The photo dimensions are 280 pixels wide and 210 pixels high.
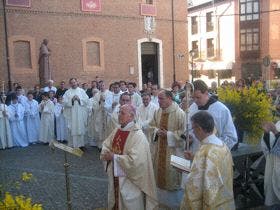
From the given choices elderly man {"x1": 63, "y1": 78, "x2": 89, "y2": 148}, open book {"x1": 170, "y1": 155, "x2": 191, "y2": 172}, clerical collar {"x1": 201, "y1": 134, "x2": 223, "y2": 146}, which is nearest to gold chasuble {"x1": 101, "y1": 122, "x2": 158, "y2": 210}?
open book {"x1": 170, "y1": 155, "x2": 191, "y2": 172}

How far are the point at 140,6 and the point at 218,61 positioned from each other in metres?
18.2

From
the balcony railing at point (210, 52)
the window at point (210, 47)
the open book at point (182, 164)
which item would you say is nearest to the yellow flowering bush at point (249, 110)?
the open book at point (182, 164)

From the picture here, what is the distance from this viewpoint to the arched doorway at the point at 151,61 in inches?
998

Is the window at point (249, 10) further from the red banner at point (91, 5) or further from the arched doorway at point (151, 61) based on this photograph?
the red banner at point (91, 5)

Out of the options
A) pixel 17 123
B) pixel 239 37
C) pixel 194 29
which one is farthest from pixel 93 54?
pixel 194 29

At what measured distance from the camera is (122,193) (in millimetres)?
4945

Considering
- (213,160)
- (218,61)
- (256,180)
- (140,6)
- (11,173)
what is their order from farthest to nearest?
(218,61) < (140,6) < (11,173) < (256,180) < (213,160)

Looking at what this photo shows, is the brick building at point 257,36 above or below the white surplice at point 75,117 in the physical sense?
above

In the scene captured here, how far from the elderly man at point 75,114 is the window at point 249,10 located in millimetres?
32180

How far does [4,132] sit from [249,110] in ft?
27.0

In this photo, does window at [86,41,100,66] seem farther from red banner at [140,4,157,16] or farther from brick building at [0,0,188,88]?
red banner at [140,4,157,16]

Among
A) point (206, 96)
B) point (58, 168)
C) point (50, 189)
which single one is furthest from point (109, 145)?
point (58, 168)

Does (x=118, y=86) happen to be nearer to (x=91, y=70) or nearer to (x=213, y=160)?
(x=213, y=160)

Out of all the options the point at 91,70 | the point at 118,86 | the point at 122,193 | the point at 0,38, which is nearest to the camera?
the point at 122,193
